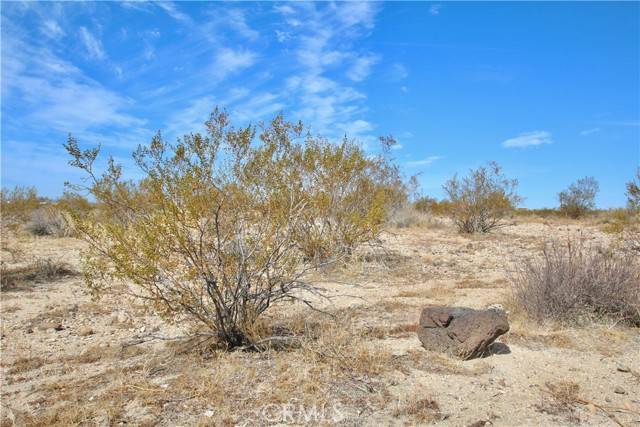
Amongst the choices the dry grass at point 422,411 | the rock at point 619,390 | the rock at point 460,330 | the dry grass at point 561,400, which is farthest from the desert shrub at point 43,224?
the rock at point 619,390

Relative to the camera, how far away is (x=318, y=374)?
4457 mm

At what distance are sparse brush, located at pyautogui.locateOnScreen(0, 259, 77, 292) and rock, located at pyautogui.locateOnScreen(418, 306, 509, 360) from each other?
8.19m

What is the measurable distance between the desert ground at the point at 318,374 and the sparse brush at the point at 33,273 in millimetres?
2079

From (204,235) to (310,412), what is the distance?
2222 millimetres

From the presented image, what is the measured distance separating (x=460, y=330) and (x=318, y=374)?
1.66 meters

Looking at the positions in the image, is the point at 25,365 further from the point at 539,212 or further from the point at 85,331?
the point at 539,212

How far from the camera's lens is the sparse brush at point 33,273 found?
380 inches

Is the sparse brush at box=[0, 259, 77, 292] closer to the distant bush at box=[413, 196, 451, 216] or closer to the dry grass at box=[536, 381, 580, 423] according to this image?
the dry grass at box=[536, 381, 580, 423]

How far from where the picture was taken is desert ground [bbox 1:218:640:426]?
3842mm

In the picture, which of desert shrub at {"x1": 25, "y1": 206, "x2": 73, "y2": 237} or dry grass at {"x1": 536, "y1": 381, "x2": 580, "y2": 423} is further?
desert shrub at {"x1": 25, "y1": 206, "x2": 73, "y2": 237}

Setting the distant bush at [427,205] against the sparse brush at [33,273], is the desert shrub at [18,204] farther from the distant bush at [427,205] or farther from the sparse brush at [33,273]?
the distant bush at [427,205]

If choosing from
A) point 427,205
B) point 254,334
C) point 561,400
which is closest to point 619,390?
point 561,400

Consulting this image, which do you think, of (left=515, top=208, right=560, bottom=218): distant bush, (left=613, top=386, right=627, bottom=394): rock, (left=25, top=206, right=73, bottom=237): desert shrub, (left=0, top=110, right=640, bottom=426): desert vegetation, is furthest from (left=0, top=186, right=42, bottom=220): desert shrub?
(left=515, top=208, right=560, bottom=218): distant bush

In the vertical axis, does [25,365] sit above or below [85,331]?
below
